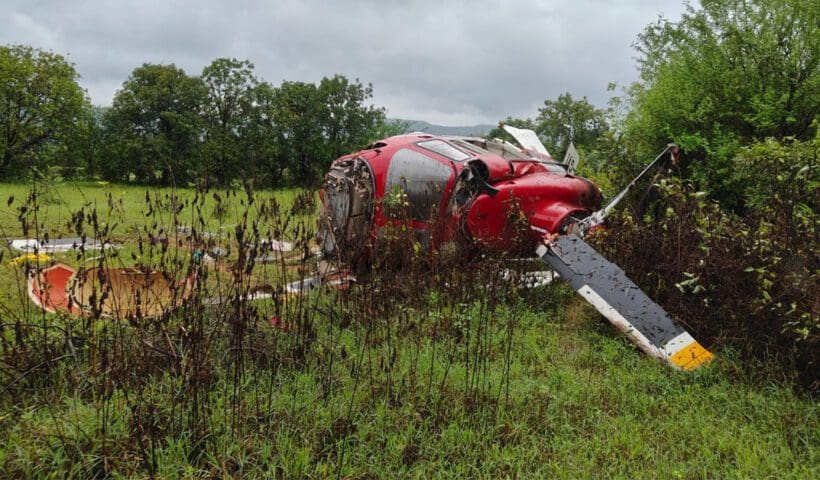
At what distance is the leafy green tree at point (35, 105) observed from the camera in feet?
87.5

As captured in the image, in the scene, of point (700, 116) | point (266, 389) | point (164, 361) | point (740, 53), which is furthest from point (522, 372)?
point (740, 53)

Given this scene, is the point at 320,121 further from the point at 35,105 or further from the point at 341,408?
the point at 341,408

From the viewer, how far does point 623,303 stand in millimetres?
4770

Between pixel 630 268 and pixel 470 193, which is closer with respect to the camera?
pixel 630 268

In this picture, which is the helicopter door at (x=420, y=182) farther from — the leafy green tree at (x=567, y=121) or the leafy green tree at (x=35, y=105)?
the leafy green tree at (x=567, y=121)

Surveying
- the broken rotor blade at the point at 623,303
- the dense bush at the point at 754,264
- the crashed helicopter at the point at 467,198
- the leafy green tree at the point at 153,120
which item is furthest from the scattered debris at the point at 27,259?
the leafy green tree at the point at 153,120

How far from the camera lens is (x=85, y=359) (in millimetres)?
3521

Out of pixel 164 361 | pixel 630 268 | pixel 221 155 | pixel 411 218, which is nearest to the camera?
pixel 164 361

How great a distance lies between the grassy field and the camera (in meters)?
2.65

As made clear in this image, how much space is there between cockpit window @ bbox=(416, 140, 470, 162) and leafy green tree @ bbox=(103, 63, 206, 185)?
84.8ft

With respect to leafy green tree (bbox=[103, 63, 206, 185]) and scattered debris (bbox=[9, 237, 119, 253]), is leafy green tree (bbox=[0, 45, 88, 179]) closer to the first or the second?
leafy green tree (bbox=[103, 63, 206, 185])

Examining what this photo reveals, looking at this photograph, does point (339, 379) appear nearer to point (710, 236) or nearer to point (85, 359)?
point (85, 359)

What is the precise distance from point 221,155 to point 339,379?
2731cm

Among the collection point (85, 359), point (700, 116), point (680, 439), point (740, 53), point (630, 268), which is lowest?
point (680, 439)
